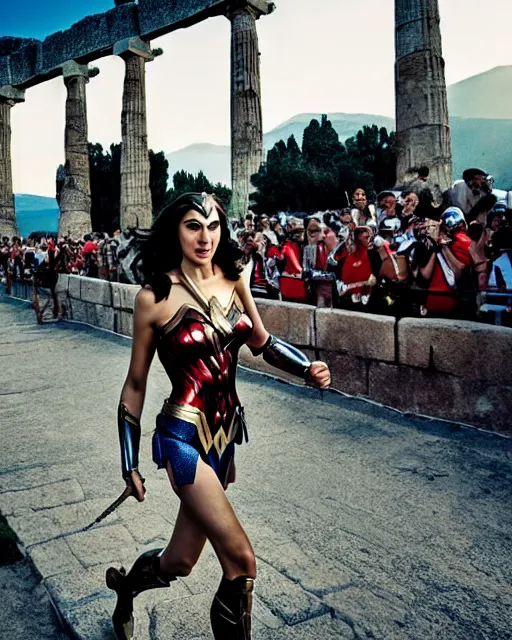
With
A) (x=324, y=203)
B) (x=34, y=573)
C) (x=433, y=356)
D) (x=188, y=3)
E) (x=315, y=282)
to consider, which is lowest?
(x=34, y=573)

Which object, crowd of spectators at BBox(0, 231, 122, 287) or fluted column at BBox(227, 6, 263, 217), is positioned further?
fluted column at BBox(227, 6, 263, 217)

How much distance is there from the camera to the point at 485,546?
11.3 ft

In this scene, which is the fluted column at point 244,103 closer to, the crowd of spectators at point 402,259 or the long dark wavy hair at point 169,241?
the crowd of spectators at point 402,259

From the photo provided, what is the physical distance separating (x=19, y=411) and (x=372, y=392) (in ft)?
11.9

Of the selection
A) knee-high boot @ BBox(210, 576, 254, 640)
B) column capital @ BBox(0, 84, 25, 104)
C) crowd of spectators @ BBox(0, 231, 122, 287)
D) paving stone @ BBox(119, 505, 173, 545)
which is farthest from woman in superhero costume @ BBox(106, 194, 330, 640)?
column capital @ BBox(0, 84, 25, 104)

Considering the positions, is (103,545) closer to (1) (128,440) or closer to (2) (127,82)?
(1) (128,440)

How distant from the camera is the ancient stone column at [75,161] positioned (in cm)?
2627

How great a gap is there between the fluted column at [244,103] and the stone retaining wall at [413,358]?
470 inches

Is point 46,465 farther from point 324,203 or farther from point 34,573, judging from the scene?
point 324,203

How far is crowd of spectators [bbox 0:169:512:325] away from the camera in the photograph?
5734mm

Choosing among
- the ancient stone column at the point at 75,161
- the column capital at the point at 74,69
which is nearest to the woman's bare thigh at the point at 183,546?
the ancient stone column at the point at 75,161

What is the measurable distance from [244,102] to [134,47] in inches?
243

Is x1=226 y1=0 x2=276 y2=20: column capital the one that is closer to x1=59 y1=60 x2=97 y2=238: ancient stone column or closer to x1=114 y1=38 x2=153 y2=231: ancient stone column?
x1=114 y1=38 x2=153 y2=231: ancient stone column

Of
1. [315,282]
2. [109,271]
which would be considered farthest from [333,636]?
[109,271]
